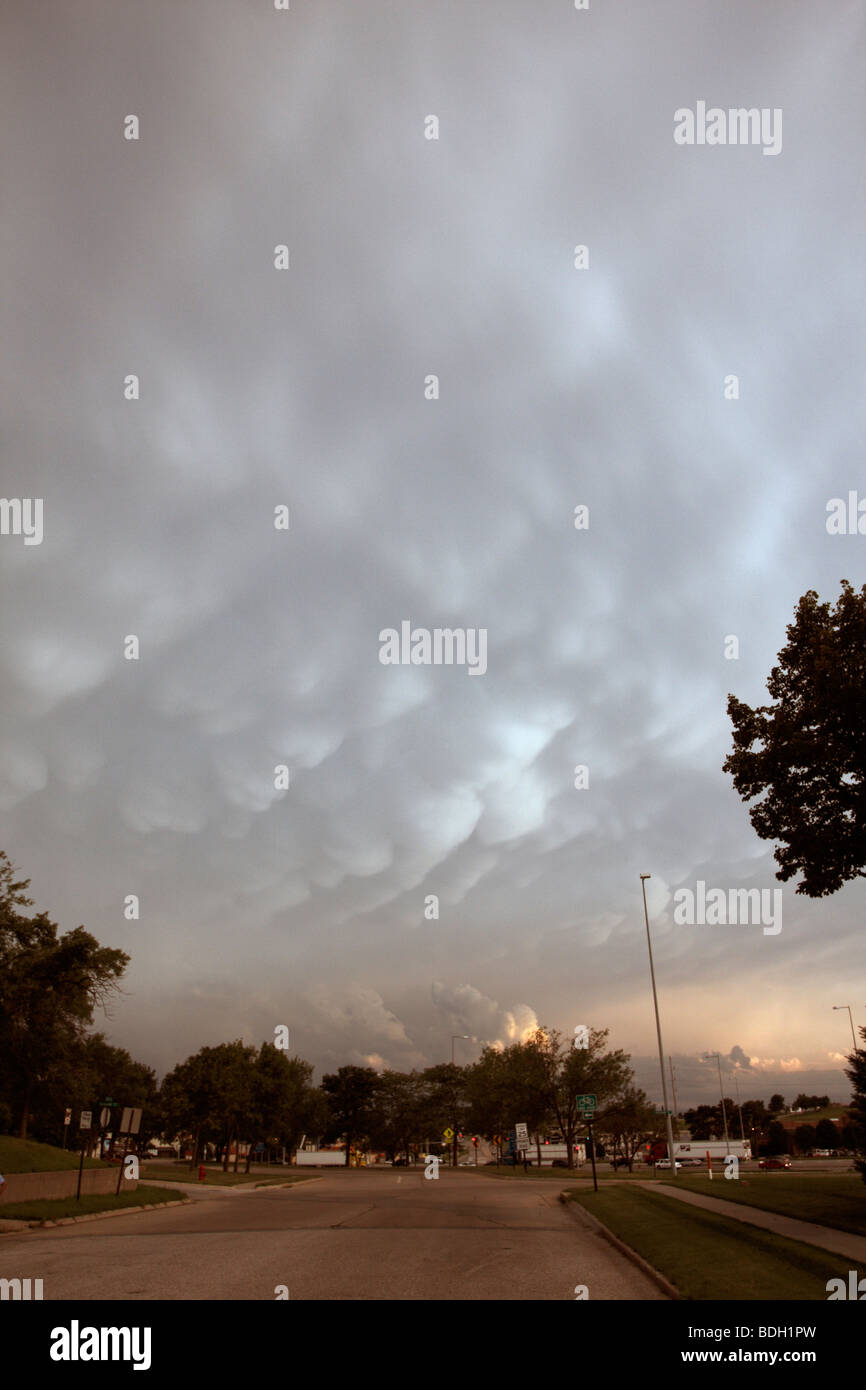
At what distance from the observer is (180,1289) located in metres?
12.2

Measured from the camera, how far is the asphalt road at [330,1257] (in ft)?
40.3

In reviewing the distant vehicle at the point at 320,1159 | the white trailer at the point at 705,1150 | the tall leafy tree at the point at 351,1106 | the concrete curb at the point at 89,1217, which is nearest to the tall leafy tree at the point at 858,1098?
the concrete curb at the point at 89,1217

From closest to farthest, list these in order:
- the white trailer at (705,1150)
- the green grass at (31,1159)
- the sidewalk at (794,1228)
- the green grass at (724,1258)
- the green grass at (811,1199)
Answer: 1. the green grass at (724,1258)
2. the sidewalk at (794,1228)
3. the green grass at (811,1199)
4. the green grass at (31,1159)
5. the white trailer at (705,1150)

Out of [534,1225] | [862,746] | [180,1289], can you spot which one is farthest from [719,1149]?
[180,1289]

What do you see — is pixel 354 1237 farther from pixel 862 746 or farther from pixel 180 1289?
pixel 862 746

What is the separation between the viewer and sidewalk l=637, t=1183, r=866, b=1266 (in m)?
14.4

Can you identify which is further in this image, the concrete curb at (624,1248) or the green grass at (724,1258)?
the concrete curb at (624,1248)

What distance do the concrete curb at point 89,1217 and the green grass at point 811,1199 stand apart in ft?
56.0

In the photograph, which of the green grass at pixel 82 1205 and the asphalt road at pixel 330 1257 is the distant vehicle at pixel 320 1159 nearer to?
the green grass at pixel 82 1205

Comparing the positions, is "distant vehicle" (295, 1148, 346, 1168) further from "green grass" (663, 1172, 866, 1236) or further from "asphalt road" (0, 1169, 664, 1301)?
"asphalt road" (0, 1169, 664, 1301)

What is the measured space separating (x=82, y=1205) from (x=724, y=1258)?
20.0 metres

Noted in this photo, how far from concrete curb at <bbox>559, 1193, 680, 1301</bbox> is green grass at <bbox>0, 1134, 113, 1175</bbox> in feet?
52.6
